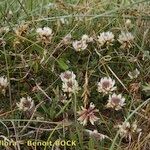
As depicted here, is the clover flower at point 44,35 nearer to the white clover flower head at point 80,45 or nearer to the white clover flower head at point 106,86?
the white clover flower head at point 80,45

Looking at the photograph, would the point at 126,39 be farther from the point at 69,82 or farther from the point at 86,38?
the point at 69,82

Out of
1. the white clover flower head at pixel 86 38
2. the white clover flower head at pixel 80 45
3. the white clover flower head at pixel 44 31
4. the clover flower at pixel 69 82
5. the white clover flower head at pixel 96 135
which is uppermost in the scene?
the white clover flower head at pixel 44 31

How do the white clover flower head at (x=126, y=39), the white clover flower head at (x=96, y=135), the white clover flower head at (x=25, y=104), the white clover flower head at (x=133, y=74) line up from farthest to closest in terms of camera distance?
1. the white clover flower head at (x=126, y=39)
2. the white clover flower head at (x=133, y=74)
3. the white clover flower head at (x=25, y=104)
4. the white clover flower head at (x=96, y=135)

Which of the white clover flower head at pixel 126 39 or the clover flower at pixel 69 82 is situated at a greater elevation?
the white clover flower head at pixel 126 39

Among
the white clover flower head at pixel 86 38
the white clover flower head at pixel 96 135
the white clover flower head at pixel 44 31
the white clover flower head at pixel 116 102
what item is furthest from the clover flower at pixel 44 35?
the white clover flower head at pixel 96 135

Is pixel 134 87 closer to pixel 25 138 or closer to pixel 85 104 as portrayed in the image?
pixel 85 104

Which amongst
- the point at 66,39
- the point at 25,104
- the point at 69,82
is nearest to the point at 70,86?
the point at 69,82
